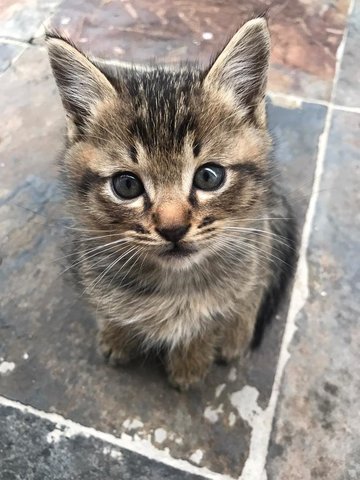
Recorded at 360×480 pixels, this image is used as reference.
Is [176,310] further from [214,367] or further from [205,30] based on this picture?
[205,30]

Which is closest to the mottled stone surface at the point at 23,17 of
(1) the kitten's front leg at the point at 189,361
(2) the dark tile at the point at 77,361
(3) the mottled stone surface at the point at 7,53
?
(3) the mottled stone surface at the point at 7,53

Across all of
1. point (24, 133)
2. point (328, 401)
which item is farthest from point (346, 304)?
point (24, 133)

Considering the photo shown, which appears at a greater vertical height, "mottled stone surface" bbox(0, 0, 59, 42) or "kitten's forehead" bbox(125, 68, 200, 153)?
"mottled stone surface" bbox(0, 0, 59, 42)

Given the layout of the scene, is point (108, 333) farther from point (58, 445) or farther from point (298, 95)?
point (298, 95)

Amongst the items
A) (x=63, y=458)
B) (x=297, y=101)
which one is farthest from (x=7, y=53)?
(x=63, y=458)

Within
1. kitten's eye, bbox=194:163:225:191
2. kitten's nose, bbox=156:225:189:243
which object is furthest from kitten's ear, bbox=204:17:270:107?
kitten's nose, bbox=156:225:189:243

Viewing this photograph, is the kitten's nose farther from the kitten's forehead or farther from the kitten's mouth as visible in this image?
the kitten's forehead

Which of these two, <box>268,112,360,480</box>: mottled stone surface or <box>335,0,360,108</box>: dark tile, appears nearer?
<box>268,112,360,480</box>: mottled stone surface
